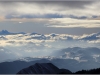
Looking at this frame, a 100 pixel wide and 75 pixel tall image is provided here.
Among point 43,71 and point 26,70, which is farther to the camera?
point 43,71

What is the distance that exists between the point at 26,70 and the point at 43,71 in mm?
19981

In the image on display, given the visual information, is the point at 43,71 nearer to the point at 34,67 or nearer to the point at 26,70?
the point at 34,67

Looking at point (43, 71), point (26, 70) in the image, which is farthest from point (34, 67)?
point (26, 70)

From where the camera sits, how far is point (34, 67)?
9825 cm

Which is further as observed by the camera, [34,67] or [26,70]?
[34,67]

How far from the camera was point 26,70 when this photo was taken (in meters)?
81.8

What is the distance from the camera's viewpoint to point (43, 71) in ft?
330

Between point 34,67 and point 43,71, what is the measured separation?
16.8ft

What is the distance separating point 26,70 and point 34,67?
1664 centimetres
